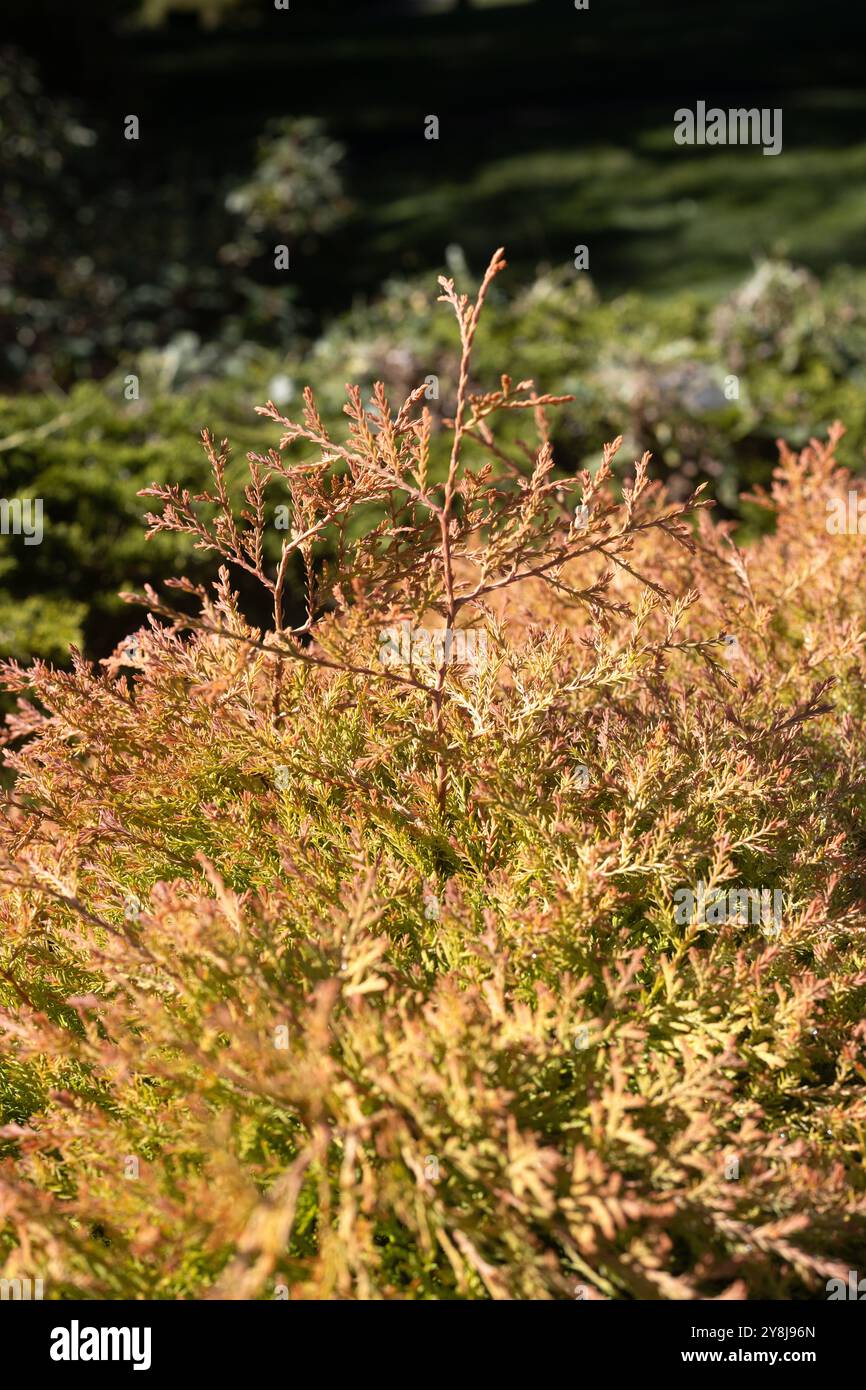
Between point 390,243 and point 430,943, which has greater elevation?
point 390,243

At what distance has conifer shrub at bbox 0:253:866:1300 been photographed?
1.94 meters

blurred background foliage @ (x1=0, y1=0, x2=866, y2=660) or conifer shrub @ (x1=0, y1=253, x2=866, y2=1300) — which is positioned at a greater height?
blurred background foliage @ (x1=0, y1=0, x2=866, y2=660)

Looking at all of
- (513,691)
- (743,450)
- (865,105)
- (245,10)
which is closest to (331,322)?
(743,450)

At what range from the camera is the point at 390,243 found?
11.8 meters

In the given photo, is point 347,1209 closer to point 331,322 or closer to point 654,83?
point 331,322

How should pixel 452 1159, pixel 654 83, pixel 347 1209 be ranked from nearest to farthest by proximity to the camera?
1. pixel 347 1209
2. pixel 452 1159
3. pixel 654 83

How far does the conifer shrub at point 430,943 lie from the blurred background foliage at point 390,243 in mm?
1794

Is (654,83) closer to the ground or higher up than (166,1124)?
higher up

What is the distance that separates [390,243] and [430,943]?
10653 mm

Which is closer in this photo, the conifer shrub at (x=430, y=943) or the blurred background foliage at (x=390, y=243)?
the conifer shrub at (x=430, y=943)

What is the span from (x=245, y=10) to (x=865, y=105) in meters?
11.9

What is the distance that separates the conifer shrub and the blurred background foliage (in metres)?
1.79

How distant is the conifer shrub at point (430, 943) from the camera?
6.37 ft

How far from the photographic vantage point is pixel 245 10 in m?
21.5
